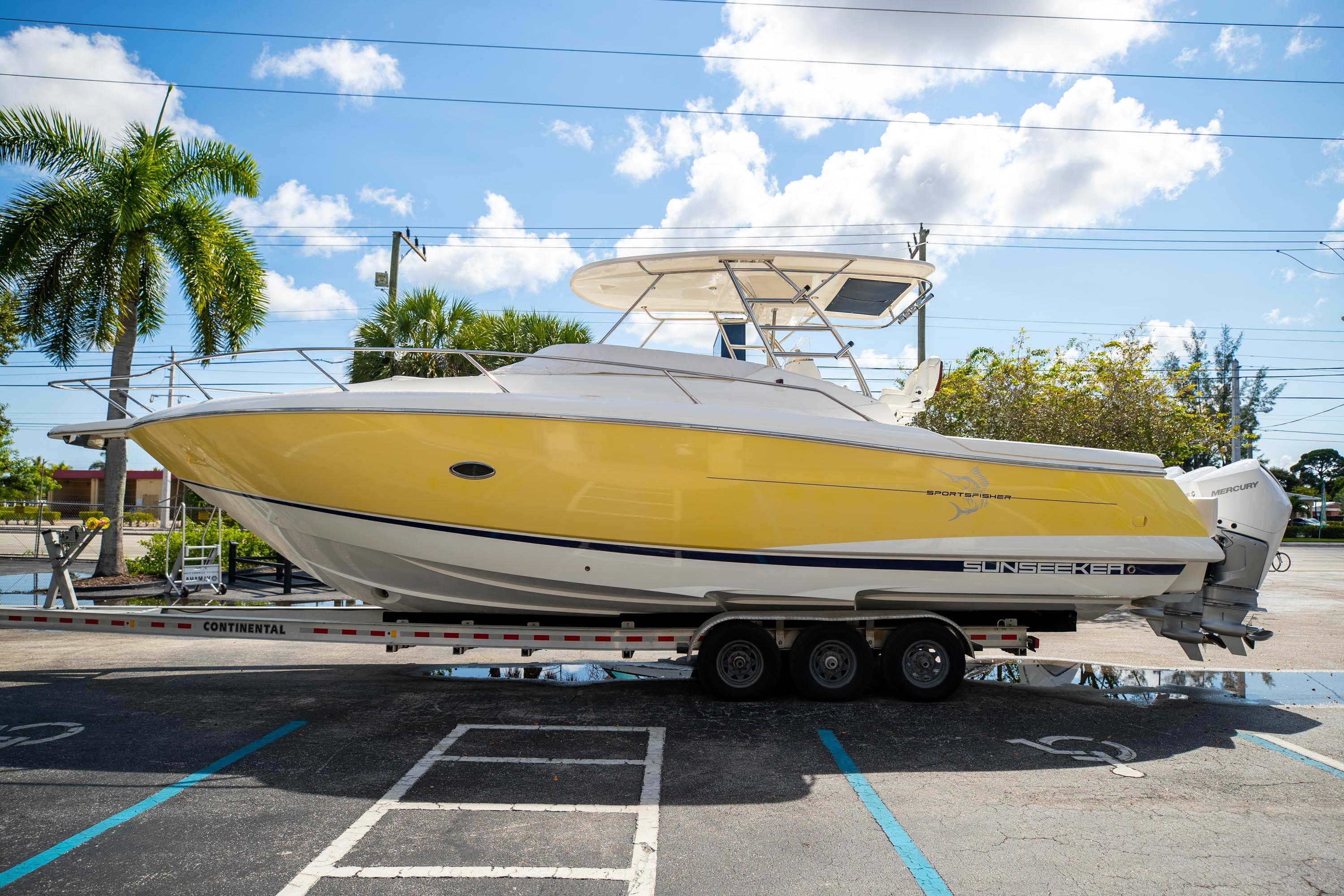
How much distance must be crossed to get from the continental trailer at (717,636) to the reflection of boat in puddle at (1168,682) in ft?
4.47

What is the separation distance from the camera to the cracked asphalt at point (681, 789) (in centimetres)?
326

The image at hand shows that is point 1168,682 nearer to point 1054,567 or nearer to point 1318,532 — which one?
point 1054,567

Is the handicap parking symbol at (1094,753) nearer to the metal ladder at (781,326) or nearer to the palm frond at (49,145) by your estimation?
the metal ladder at (781,326)

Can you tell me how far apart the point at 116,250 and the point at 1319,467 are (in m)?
81.1

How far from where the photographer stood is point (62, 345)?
11.8 metres

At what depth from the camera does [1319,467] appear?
213 ft

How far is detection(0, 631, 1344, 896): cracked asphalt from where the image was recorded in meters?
3.26

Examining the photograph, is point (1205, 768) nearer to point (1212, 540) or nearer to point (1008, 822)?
point (1008, 822)

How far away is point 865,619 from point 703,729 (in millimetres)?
1576

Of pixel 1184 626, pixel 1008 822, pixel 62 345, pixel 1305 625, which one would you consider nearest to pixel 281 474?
pixel 1008 822

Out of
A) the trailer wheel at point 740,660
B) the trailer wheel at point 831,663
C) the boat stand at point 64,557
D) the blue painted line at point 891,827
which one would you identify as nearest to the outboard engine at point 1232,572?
the trailer wheel at point 831,663

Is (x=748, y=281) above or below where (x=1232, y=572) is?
above

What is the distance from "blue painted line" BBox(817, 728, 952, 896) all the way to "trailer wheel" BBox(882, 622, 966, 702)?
1222 mm

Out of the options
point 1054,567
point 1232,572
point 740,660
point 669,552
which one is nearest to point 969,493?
point 1054,567
